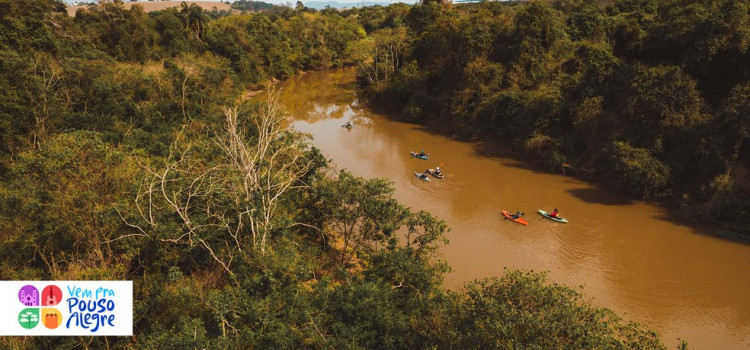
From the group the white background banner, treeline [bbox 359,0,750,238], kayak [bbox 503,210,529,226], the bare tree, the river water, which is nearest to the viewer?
the white background banner

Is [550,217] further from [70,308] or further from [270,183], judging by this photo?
[70,308]

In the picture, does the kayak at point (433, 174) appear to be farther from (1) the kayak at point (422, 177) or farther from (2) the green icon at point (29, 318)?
(2) the green icon at point (29, 318)

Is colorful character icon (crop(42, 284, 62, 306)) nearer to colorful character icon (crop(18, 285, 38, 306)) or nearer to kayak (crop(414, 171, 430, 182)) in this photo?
colorful character icon (crop(18, 285, 38, 306))

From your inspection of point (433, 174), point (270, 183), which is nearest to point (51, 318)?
point (270, 183)

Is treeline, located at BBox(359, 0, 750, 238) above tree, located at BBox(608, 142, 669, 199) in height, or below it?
above

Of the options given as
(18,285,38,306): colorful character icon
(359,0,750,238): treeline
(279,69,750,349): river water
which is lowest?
(279,69,750,349): river water

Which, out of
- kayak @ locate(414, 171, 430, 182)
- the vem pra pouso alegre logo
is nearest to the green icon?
the vem pra pouso alegre logo
